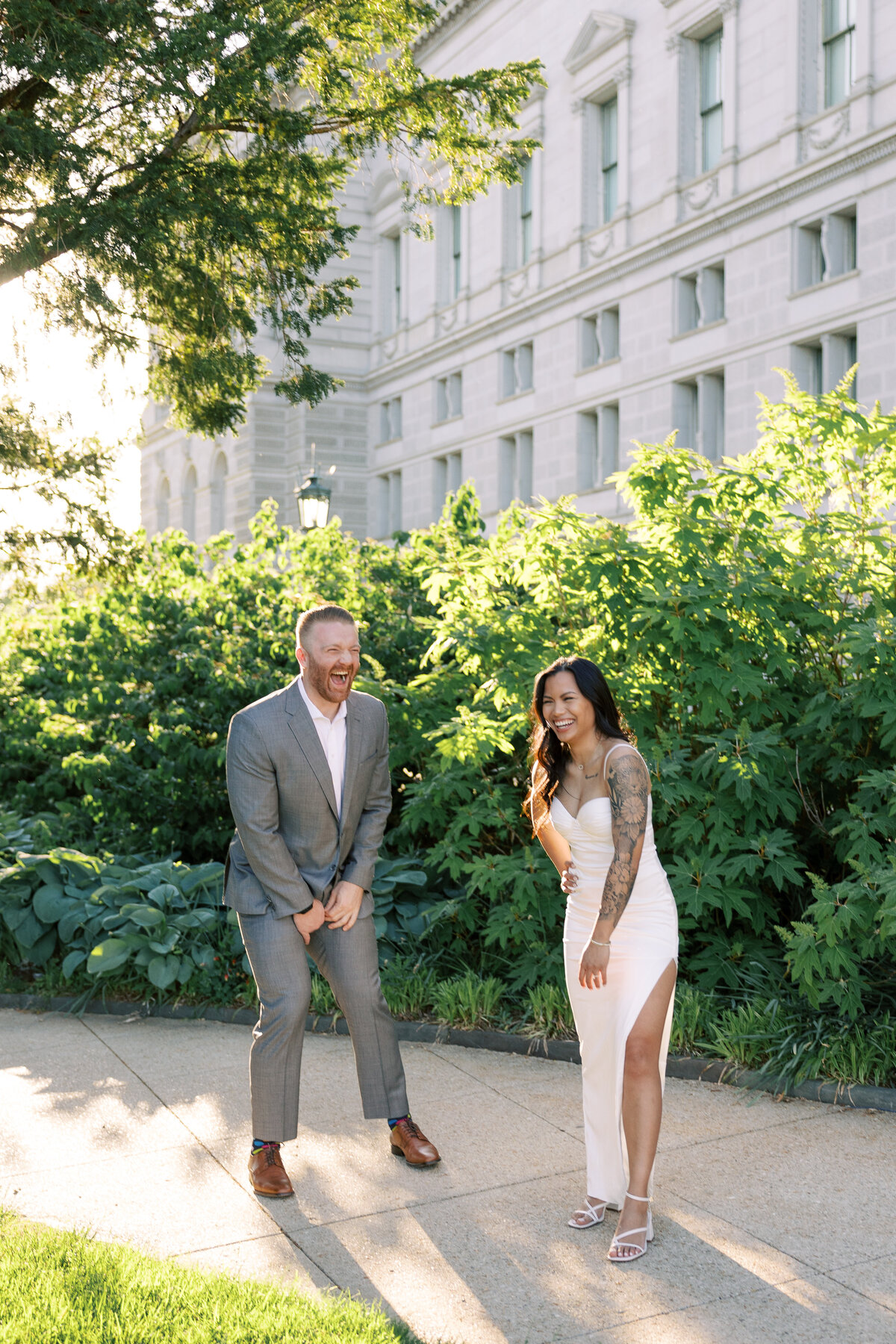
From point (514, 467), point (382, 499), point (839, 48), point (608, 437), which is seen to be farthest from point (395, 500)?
point (839, 48)

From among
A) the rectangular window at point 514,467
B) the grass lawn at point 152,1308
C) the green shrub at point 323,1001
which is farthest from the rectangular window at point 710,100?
the grass lawn at point 152,1308

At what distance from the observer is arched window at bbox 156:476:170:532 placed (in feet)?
193

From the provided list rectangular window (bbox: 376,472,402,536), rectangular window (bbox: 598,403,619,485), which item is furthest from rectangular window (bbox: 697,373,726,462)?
rectangular window (bbox: 376,472,402,536)

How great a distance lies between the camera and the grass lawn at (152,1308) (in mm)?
3334

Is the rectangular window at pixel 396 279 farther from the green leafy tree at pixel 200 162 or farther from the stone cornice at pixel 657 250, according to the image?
the green leafy tree at pixel 200 162

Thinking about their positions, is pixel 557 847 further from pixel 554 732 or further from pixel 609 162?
pixel 609 162

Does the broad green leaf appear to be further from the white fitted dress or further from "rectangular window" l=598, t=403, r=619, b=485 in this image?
"rectangular window" l=598, t=403, r=619, b=485

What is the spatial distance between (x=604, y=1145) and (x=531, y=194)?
115ft

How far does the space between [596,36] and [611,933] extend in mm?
33672

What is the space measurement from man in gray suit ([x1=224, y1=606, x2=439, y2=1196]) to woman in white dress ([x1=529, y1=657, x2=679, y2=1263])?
0.78 meters

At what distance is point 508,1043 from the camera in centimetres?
632

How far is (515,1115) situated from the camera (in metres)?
5.35

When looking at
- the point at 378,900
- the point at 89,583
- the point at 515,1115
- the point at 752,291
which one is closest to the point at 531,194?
the point at 752,291

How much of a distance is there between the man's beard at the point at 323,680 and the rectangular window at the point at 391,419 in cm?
3950
